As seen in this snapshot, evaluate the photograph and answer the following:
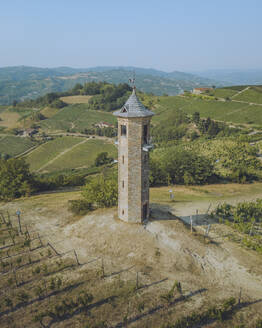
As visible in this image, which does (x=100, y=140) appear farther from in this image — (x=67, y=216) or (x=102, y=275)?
(x=102, y=275)

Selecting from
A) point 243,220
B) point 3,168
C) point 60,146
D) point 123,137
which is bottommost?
point 60,146

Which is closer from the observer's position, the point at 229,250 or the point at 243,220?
the point at 229,250

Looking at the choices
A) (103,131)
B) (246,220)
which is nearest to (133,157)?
(246,220)

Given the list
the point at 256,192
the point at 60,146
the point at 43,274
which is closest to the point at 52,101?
the point at 60,146

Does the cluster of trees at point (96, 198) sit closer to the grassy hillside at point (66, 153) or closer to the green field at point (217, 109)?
the grassy hillside at point (66, 153)

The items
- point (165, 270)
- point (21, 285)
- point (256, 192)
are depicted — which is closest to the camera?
point (21, 285)

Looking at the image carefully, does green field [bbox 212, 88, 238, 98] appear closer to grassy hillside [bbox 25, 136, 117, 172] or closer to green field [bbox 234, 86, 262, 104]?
green field [bbox 234, 86, 262, 104]

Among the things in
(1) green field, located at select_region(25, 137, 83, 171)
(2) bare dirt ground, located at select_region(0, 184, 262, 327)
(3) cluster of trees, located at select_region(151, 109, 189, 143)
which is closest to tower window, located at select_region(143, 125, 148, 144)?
(2) bare dirt ground, located at select_region(0, 184, 262, 327)

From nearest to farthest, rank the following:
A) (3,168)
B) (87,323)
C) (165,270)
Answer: (87,323)
(165,270)
(3,168)
